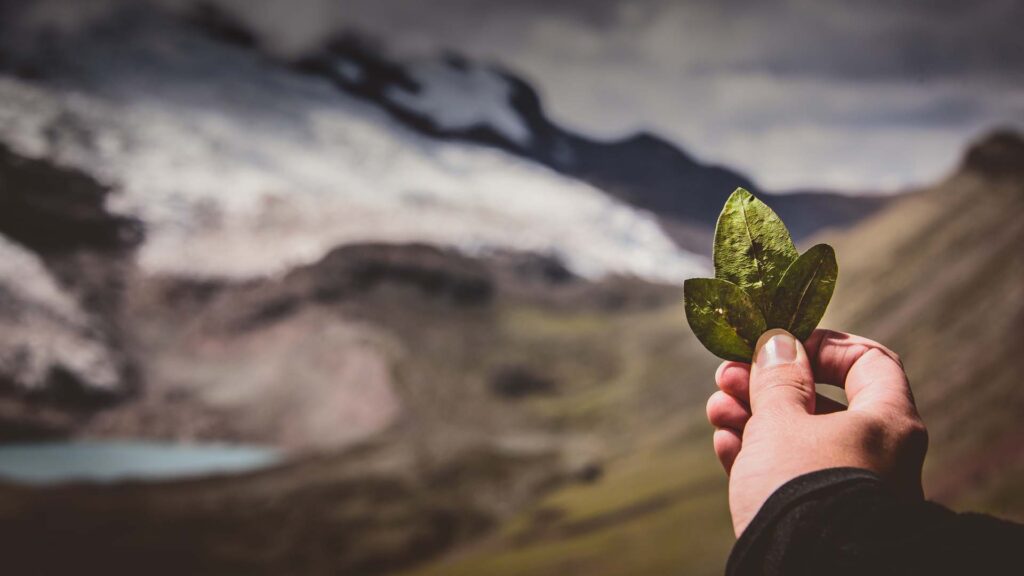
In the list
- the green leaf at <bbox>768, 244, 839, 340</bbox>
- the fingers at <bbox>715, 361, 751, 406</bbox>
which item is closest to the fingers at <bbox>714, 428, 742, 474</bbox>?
the fingers at <bbox>715, 361, 751, 406</bbox>

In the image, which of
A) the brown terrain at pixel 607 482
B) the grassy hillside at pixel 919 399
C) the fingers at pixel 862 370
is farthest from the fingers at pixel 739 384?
the brown terrain at pixel 607 482

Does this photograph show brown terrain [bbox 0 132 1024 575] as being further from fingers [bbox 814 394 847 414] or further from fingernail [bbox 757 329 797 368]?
fingernail [bbox 757 329 797 368]

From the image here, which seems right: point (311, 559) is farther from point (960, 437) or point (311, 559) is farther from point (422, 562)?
point (960, 437)

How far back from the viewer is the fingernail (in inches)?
143

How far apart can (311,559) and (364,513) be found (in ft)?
56.6

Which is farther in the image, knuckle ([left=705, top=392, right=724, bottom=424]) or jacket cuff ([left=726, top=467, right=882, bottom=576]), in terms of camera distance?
knuckle ([left=705, top=392, right=724, bottom=424])

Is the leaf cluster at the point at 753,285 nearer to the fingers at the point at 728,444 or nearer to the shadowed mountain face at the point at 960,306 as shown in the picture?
the fingers at the point at 728,444

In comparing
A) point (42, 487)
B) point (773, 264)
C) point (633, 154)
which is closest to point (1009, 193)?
point (633, 154)

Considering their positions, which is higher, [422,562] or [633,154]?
[633,154]

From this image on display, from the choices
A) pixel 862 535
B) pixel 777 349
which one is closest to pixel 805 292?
pixel 777 349

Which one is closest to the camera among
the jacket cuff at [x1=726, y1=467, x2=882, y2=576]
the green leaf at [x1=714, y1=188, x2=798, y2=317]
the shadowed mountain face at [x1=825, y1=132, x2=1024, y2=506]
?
the jacket cuff at [x1=726, y1=467, x2=882, y2=576]

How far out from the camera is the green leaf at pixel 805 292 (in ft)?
12.7

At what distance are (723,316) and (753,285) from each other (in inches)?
9.4

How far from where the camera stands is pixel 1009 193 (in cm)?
13725
